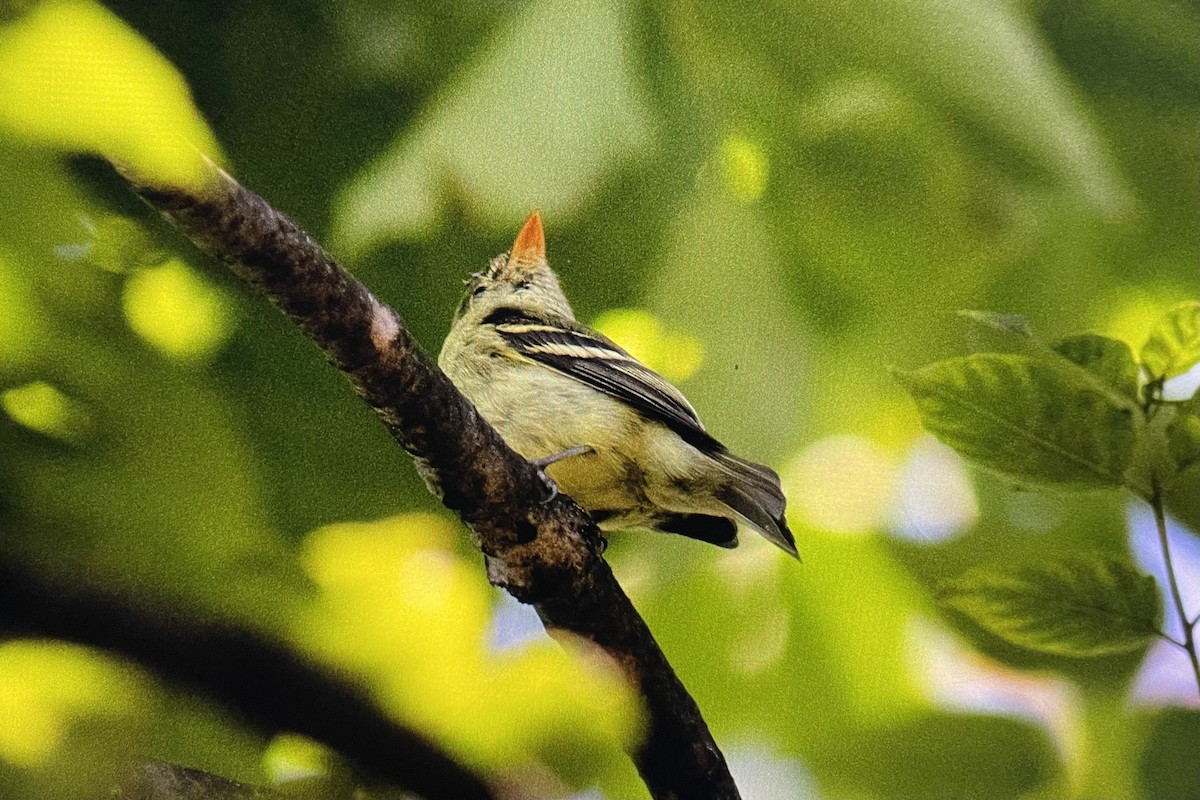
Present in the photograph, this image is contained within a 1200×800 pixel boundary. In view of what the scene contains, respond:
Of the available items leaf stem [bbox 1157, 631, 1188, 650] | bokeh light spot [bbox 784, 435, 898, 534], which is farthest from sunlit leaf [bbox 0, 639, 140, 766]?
leaf stem [bbox 1157, 631, 1188, 650]

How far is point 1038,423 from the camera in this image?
3.48 feet

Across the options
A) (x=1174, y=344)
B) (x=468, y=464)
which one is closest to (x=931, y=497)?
(x=1174, y=344)

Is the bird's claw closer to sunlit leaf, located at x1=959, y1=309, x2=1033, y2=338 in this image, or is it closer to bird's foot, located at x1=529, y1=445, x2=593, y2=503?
bird's foot, located at x1=529, y1=445, x2=593, y2=503

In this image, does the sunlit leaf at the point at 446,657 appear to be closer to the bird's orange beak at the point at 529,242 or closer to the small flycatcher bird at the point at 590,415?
the small flycatcher bird at the point at 590,415

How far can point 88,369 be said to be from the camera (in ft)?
3.32

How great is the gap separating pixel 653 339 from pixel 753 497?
7.5 inches

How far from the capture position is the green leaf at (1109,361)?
109 centimetres

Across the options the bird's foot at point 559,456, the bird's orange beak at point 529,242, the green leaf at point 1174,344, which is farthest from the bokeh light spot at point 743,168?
the green leaf at point 1174,344

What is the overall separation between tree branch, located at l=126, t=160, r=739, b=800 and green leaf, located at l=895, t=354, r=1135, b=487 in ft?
1.27

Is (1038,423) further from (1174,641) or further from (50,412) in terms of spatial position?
(50,412)

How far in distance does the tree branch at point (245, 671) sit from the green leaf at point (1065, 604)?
0.54 metres

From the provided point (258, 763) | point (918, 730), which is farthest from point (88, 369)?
point (918, 730)

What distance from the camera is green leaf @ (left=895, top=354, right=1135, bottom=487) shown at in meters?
1.06

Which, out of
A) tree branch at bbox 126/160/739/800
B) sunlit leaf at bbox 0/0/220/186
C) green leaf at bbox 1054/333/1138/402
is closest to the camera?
tree branch at bbox 126/160/739/800
